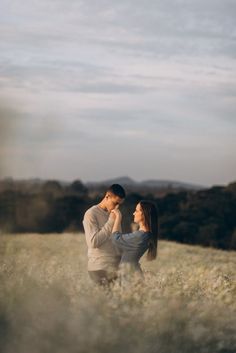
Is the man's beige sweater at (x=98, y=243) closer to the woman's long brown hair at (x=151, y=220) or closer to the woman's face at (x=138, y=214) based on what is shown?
the woman's face at (x=138, y=214)

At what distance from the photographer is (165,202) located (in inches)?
1588

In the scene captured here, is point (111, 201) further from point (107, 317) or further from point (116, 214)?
point (107, 317)

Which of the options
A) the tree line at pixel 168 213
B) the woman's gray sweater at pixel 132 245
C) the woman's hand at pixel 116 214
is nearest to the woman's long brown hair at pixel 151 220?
the woman's gray sweater at pixel 132 245

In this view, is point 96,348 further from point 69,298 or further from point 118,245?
point 118,245

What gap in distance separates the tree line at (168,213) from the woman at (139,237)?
17405 millimetres

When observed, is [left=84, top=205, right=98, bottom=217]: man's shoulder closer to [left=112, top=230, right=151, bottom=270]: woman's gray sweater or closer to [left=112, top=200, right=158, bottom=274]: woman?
[left=112, top=200, right=158, bottom=274]: woman

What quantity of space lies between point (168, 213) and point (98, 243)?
28.1 m

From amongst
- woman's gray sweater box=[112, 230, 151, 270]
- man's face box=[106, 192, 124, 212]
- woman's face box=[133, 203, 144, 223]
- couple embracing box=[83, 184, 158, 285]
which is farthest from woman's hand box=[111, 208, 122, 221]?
woman's face box=[133, 203, 144, 223]

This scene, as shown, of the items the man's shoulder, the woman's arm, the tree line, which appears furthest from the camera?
the tree line

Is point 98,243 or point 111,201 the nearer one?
point 98,243

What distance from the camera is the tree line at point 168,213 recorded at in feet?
105

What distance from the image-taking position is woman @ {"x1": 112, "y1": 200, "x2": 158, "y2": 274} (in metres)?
10.2

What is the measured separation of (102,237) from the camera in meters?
10.2

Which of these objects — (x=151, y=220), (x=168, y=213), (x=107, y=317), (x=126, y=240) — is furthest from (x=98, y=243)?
(x=168, y=213)
